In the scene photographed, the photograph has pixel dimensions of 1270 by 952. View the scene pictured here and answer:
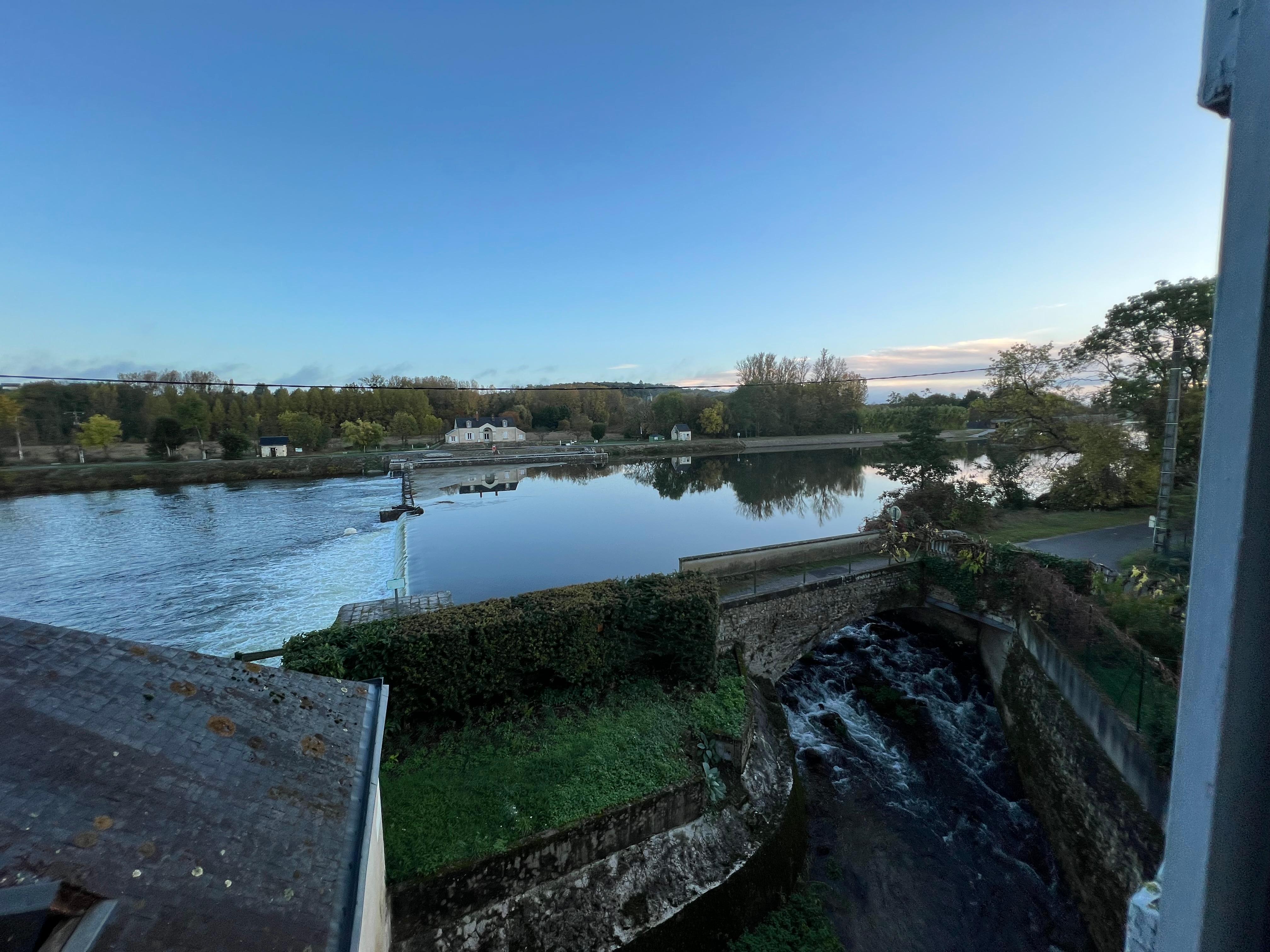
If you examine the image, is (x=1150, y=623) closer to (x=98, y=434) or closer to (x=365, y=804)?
(x=365, y=804)

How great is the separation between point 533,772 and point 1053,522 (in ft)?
57.6

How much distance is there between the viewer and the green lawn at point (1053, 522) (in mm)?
15094

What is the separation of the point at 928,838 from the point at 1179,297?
15.8 metres

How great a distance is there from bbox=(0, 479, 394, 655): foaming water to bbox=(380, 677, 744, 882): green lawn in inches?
267

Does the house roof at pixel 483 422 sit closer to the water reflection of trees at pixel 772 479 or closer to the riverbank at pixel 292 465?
the riverbank at pixel 292 465

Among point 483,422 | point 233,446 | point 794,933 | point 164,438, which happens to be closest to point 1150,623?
point 794,933

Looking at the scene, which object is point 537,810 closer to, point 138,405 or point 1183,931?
point 1183,931

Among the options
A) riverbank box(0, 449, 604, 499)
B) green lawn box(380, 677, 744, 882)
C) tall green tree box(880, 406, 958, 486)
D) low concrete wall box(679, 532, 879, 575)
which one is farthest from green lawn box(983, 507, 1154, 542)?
riverbank box(0, 449, 604, 499)

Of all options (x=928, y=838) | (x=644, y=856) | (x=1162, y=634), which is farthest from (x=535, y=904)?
(x=1162, y=634)

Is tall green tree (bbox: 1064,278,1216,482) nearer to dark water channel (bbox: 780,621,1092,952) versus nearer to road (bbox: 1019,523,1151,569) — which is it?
road (bbox: 1019,523,1151,569)

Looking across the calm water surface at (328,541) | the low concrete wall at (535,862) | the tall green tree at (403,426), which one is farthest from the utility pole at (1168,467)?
Answer: the tall green tree at (403,426)

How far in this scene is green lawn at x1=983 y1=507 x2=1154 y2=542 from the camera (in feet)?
49.5

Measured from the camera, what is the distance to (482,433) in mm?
62406

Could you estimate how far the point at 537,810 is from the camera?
555 centimetres
